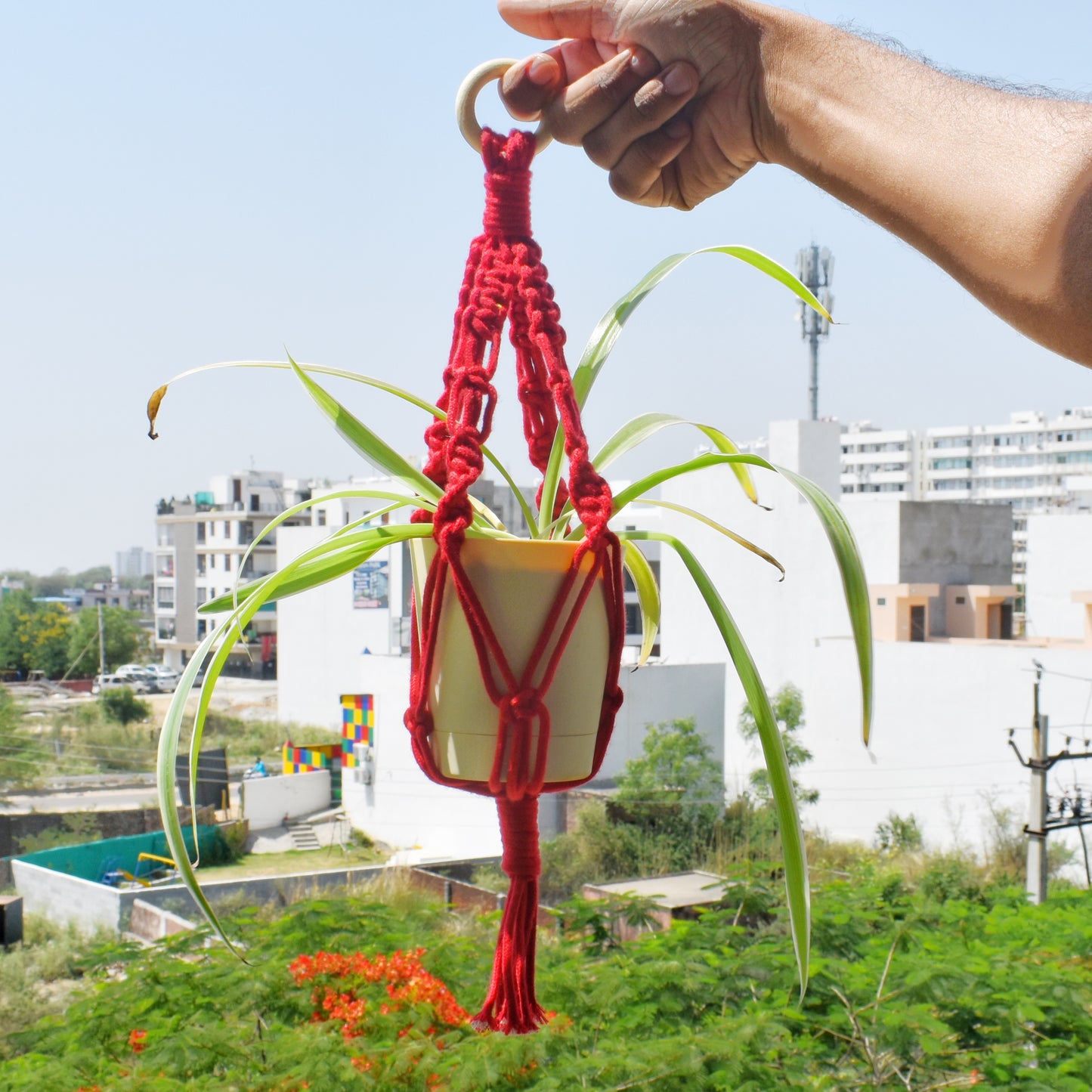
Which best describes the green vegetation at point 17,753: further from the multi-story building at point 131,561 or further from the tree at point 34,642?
the multi-story building at point 131,561

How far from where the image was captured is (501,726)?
0.69 m

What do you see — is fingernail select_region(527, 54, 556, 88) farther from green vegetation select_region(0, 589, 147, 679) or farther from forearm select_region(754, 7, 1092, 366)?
green vegetation select_region(0, 589, 147, 679)

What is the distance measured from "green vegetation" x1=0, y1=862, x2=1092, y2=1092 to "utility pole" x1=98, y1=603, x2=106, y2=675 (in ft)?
85.1

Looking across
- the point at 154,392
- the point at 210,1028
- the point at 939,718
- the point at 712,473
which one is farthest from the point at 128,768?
the point at 154,392

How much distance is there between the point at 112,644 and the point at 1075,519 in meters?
23.9

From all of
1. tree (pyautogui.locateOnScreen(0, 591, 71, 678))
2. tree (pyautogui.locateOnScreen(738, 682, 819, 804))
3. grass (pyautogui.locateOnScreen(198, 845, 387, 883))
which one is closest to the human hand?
tree (pyautogui.locateOnScreen(738, 682, 819, 804))

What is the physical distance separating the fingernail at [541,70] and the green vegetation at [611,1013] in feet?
5.00

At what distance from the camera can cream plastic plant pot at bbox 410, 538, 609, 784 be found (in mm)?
691

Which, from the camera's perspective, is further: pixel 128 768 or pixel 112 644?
pixel 112 644

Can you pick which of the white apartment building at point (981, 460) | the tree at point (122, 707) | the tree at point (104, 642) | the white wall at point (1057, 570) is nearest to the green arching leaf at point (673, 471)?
the white wall at point (1057, 570)

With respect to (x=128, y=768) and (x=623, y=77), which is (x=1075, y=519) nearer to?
(x=623, y=77)

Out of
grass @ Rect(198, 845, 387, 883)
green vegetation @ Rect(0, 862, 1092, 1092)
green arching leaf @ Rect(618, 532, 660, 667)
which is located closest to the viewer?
green arching leaf @ Rect(618, 532, 660, 667)

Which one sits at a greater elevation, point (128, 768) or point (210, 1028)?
point (210, 1028)

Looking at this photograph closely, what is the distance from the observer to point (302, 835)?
1484 centimetres
